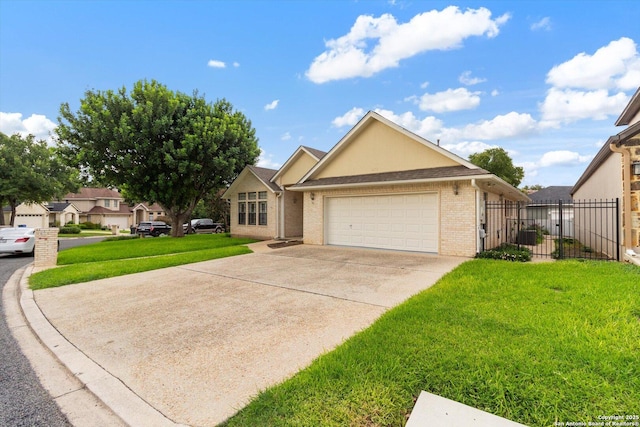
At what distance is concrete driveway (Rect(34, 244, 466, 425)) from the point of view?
3.08 m

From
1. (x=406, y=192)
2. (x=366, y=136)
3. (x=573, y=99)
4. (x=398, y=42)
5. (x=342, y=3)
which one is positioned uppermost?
(x=342, y=3)

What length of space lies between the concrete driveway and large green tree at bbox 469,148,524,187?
28.4 m

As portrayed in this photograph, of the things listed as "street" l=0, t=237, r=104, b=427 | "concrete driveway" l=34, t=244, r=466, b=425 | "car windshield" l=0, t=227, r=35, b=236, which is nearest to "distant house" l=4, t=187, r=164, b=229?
"car windshield" l=0, t=227, r=35, b=236

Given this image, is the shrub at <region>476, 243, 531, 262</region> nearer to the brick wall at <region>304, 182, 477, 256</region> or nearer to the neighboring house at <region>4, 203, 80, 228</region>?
the brick wall at <region>304, 182, 477, 256</region>

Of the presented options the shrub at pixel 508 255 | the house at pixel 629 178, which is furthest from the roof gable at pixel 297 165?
the house at pixel 629 178

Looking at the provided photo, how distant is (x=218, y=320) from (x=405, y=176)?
8888mm

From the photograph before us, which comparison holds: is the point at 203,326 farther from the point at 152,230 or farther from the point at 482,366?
the point at 152,230

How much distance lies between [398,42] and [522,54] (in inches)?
210

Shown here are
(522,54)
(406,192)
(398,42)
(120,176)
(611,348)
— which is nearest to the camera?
(611,348)

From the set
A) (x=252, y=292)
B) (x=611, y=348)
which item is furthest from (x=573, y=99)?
(x=252, y=292)

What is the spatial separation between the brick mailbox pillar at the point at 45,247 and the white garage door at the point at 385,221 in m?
10.5

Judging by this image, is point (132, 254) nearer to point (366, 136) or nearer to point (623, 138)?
point (366, 136)

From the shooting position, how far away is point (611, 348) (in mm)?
3320

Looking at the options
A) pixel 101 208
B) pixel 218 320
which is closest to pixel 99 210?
pixel 101 208
